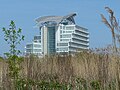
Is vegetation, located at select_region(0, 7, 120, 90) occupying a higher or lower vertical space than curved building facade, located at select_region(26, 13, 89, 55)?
lower

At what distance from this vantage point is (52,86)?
23.1 feet

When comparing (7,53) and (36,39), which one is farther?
(36,39)

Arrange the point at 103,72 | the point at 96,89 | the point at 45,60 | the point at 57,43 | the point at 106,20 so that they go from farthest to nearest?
the point at 57,43 < the point at 45,60 < the point at 96,89 < the point at 103,72 < the point at 106,20

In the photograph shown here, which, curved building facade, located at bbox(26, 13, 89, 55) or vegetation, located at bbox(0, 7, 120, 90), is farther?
curved building facade, located at bbox(26, 13, 89, 55)

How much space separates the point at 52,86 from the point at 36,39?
65131 millimetres

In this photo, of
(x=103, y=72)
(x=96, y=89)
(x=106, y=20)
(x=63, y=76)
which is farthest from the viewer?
(x=63, y=76)

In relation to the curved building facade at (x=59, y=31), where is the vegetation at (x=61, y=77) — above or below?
below

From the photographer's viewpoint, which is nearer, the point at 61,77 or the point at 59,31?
the point at 61,77

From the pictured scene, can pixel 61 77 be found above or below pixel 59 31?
below

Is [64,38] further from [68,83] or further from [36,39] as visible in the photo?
[68,83]

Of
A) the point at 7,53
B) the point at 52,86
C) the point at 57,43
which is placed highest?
the point at 57,43

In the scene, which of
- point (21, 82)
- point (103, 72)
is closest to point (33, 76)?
point (21, 82)

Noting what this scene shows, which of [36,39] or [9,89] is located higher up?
[36,39]

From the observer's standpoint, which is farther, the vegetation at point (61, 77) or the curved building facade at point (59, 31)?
the curved building facade at point (59, 31)
